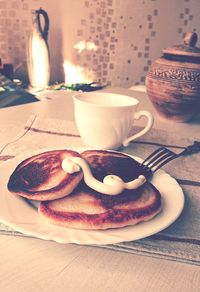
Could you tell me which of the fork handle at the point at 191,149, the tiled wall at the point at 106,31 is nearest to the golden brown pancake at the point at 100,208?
the fork handle at the point at 191,149

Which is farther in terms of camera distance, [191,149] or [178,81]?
[178,81]

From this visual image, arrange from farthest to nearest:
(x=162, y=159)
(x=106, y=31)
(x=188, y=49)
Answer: (x=106, y=31) → (x=188, y=49) → (x=162, y=159)

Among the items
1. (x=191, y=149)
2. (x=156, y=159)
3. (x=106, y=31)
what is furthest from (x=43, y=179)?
(x=106, y=31)

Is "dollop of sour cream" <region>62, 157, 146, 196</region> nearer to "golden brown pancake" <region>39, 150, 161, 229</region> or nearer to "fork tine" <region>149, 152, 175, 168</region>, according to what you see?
"golden brown pancake" <region>39, 150, 161, 229</region>

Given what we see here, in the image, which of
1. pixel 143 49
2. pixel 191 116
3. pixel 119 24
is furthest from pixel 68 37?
pixel 191 116

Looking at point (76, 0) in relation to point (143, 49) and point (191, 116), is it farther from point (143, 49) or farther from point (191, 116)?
point (191, 116)

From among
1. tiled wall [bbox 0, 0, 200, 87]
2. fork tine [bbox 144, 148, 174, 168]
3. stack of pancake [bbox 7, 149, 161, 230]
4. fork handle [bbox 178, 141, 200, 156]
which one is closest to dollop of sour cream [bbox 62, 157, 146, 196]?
stack of pancake [bbox 7, 149, 161, 230]

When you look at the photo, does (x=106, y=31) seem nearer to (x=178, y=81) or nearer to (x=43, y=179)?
(x=178, y=81)
